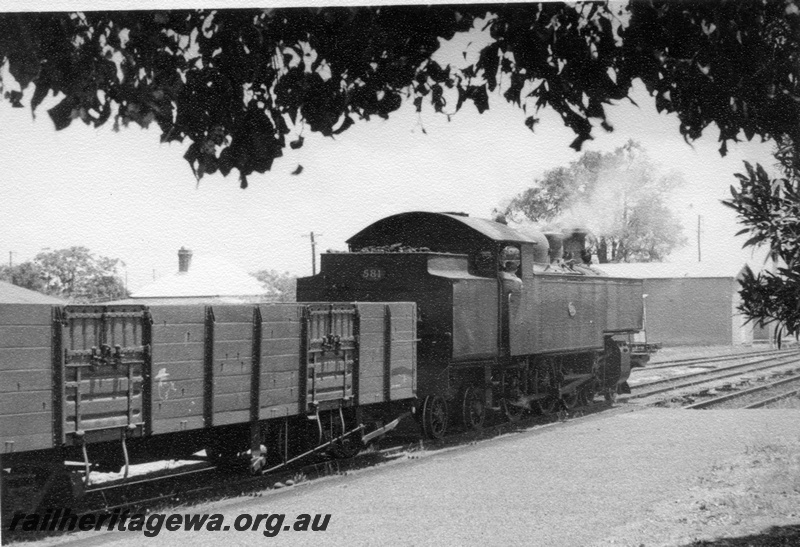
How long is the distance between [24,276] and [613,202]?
27.3 feet

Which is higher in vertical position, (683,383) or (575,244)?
(575,244)

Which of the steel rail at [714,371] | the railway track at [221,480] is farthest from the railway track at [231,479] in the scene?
the steel rail at [714,371]

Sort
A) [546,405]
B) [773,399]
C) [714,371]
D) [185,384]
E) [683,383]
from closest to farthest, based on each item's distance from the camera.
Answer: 1. [185,384]
2. [546,405]
3. [773,399]
4. [683,383]
5. [714,371]

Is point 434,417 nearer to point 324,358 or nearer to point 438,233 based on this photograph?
point 438,233

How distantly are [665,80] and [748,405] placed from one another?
43.2 ft

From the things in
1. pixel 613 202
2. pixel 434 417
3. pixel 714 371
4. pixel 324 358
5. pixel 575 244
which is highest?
pixel 613 202

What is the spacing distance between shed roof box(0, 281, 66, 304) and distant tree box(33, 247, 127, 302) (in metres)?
0.29

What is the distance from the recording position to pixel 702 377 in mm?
22469

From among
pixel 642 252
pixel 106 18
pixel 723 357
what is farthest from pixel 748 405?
pixel 106 18

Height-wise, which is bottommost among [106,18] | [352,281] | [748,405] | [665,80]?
[748,405]

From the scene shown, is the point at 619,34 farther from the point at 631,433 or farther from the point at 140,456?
the point at 631,433

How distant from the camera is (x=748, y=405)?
1700 centimetres

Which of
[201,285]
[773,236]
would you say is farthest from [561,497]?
[201,285]
